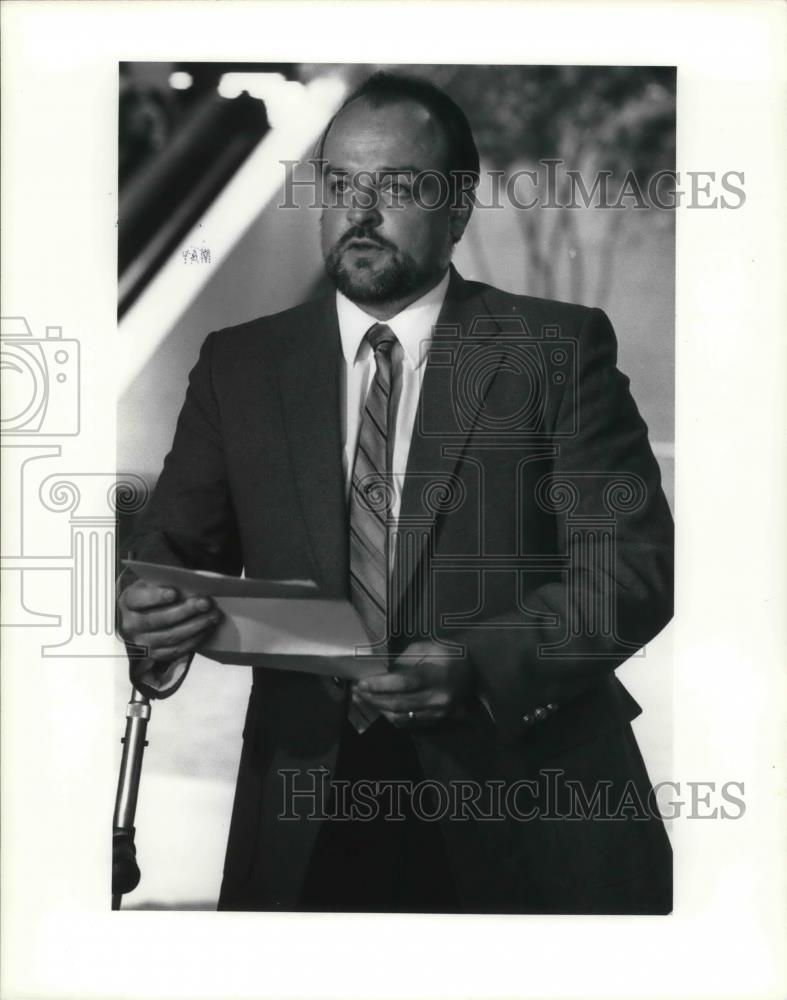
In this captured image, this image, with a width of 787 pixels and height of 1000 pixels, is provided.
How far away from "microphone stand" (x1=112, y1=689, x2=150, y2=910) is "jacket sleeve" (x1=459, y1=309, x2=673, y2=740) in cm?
59

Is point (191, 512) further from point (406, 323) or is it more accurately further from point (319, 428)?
point (406, 323)

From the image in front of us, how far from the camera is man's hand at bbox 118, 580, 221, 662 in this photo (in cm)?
180

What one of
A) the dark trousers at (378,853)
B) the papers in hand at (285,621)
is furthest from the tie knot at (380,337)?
the dark trousers at (378,853)

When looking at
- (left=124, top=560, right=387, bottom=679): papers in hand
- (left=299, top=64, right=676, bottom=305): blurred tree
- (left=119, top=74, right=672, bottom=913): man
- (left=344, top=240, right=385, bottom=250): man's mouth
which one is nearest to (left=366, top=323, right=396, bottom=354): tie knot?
(left=119, top=74, right=672, bottom=913): man

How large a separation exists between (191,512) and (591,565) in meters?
0.70

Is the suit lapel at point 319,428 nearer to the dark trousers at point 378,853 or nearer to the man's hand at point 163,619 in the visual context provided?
the man's hand at point 163,619

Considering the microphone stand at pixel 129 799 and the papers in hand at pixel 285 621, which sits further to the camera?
the microphone stand at pixel 129 799

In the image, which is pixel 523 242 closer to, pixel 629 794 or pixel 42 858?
pixel 629 794

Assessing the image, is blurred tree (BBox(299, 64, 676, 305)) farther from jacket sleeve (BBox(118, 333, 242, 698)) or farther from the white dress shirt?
jacket sleeve (BBox(118, 333, 242, 698))

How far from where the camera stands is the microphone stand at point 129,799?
1880 mm

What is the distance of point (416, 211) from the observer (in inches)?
73.0

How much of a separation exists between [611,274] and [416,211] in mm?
361

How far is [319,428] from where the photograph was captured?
1.85 m

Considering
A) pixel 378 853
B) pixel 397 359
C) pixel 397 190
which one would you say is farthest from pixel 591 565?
pixel 397 190
